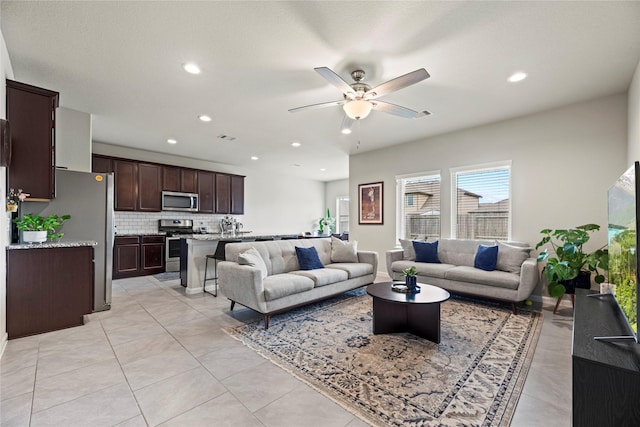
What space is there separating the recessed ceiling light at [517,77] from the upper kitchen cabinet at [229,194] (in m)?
6.24

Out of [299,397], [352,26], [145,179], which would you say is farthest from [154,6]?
[145,179]

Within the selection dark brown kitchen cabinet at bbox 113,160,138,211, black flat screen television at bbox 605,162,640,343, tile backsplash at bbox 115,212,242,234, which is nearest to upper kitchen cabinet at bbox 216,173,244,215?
tile backsplash at bbox 115,212,242,234

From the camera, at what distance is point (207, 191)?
7082mm

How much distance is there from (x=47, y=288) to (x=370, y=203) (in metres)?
5.10

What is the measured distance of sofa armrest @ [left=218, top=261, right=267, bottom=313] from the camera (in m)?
3.07

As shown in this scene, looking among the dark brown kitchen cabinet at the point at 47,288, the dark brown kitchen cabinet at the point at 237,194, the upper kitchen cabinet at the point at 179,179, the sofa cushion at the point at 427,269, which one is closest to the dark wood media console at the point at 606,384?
the sofa cushion at the point at 427,269

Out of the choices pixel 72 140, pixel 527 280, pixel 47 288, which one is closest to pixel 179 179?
pixel 72 140

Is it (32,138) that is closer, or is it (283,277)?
(32,138)

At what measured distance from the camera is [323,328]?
3078 millimetres

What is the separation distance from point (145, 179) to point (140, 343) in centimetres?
438

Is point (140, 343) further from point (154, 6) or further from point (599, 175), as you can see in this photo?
point (599, 175)

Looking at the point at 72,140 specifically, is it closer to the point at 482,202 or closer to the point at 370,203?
the point at 370,203

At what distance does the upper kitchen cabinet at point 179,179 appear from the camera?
639cm

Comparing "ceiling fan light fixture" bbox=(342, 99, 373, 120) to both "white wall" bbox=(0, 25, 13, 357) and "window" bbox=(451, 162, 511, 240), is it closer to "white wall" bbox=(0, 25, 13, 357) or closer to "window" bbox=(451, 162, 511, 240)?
"window" bbox=(451, 162, 511, 240)
